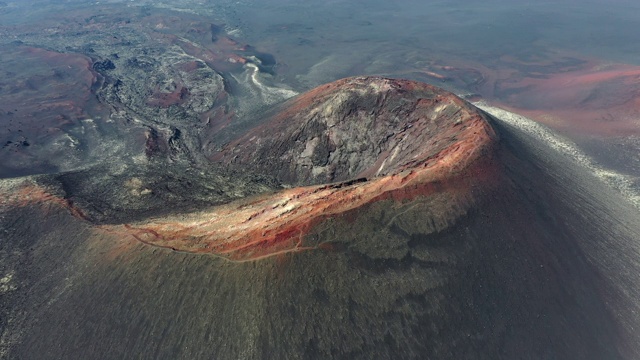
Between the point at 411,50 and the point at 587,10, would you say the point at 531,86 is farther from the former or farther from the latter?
the point at 587,10

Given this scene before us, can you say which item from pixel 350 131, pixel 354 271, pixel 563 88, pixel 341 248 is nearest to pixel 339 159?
pixel 350 131

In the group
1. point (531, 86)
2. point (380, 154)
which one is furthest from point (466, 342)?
point (531, 86)

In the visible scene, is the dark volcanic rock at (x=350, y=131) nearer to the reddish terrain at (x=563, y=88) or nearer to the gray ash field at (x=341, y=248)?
the gray ash field at (x=341, y=248)

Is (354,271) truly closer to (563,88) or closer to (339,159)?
(339,159)

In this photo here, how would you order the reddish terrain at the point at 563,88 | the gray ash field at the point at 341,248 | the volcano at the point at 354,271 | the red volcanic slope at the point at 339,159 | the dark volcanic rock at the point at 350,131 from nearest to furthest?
1. the volcano at the point at 354,271
2. the gray ash field at the point at 341,248
3. the red volcanic slope at the point at 339,159
4. the dark volcanic rock at the point at 350,131
5. the reddish terrain at the point at 563,88

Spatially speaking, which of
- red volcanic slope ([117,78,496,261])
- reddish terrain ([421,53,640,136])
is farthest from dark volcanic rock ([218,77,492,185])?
reddish terrain ([421,53,640,136])

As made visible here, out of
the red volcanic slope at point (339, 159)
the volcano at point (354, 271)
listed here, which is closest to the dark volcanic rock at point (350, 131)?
the red volcanic slope at point (339, 159)
